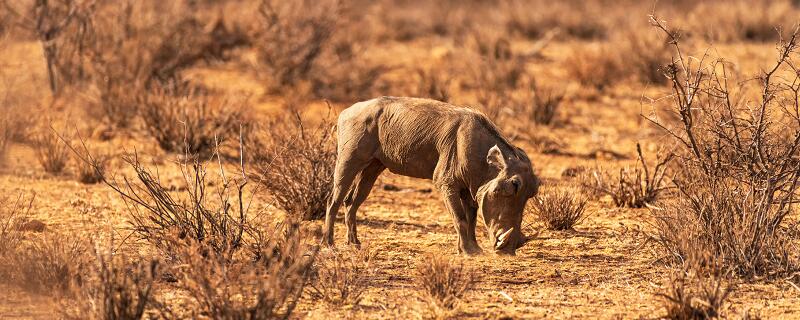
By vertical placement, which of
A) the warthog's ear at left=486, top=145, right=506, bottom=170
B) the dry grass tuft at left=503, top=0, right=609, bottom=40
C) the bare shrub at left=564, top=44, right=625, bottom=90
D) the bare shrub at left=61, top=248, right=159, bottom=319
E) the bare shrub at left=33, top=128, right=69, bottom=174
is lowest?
the bare shrub at left=33, top=128, right=69, bottom=174

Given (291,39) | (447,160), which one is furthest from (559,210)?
(291,39)

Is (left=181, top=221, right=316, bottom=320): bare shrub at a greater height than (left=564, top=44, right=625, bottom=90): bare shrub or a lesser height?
lesser

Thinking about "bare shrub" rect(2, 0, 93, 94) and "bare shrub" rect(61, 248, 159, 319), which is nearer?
"bare shrub" rect(61, 248, 159, 319)

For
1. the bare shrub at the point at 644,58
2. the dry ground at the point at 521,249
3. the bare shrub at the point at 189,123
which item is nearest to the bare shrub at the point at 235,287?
the dry ground at the point at 521,249

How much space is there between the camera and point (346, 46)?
19.5m

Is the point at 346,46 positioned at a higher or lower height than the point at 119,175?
higher

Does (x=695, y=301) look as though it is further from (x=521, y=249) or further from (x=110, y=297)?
(x=110, y=297)

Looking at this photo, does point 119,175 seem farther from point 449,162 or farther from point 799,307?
point 799,307

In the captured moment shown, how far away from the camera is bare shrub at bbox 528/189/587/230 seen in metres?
9.38

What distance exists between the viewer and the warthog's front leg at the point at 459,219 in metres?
8.16

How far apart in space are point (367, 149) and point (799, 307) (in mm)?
3181

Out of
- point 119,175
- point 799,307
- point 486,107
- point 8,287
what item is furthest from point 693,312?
point 486,107

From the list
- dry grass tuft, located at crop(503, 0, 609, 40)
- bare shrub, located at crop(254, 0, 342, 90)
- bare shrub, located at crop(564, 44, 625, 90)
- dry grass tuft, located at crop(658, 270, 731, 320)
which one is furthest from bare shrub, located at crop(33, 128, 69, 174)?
dry grass tuft, located at crop(503, 0, 609, 40)

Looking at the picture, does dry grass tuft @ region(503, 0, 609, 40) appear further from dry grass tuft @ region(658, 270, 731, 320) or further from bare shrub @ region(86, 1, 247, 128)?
dry grass tuft @ region(658, 270, 731, 320)
